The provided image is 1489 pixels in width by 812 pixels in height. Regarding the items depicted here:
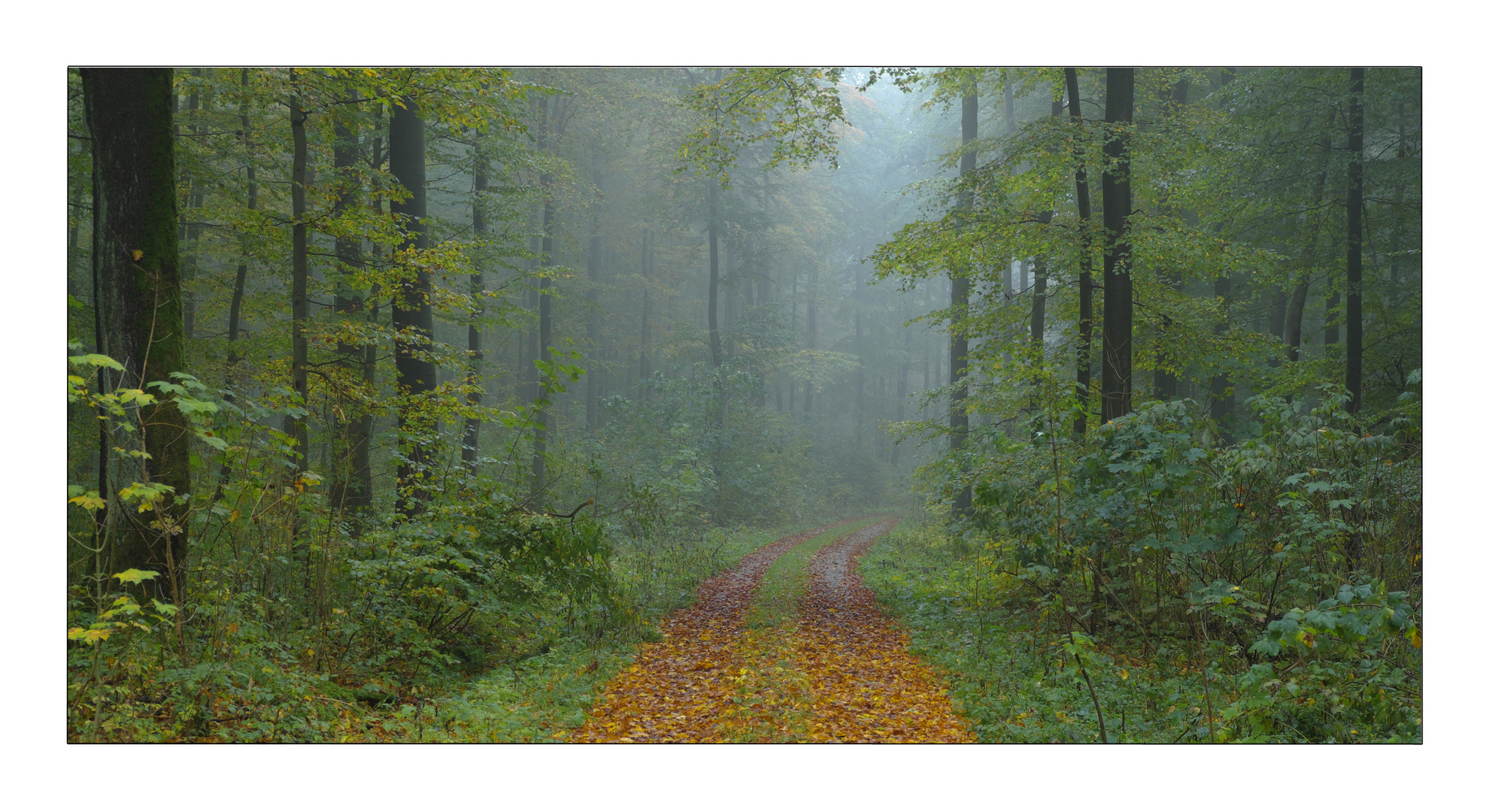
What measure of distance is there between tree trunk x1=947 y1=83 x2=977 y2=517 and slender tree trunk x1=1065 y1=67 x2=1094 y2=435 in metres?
1.05

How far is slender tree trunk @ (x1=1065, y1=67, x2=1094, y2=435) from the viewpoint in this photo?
7.44 metres

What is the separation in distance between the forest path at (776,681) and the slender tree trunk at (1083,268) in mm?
3233

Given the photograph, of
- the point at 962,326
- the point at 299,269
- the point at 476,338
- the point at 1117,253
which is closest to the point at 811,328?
the point at 476,338

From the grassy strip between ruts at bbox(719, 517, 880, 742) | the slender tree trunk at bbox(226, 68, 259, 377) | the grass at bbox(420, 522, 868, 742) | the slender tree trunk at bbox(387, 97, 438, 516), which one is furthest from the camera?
the slender tree trunk at bbox(226, 68, 259, 377)

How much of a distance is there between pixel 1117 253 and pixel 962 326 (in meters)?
2.88

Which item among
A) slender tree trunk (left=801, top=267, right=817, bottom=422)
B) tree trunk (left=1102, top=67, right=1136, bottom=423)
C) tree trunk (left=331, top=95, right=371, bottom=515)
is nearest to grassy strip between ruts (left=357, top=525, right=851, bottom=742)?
tree trunk (left=331, top=95, right=371, bottom=515)

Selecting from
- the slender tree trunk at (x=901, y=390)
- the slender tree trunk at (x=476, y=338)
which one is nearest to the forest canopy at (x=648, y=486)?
the slender tree trunk at (x=476, y=338)

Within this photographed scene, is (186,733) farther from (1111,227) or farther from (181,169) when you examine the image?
(1111,227)

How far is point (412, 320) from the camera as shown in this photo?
7.82 metres

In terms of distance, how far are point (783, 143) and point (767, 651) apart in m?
5.56

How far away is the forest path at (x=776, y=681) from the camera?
438 cm

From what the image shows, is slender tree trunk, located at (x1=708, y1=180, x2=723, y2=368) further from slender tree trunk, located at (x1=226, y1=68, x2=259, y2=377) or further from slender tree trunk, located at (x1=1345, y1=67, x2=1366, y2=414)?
slender tree trunk, located at (x1=1345, y1=67, x2=1366, y2=414)
